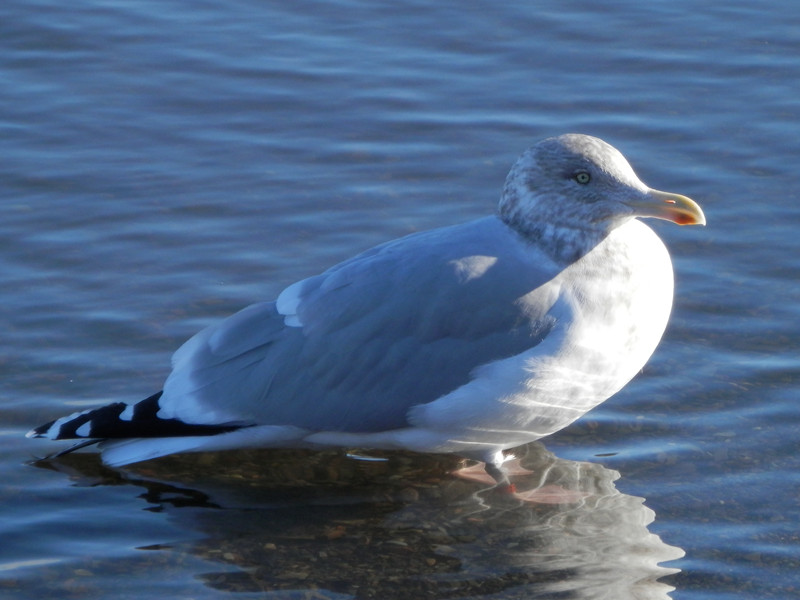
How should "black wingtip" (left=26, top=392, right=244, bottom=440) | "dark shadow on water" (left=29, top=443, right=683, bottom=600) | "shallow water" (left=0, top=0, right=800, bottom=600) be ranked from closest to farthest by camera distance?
"dark shadow on water" (left=29, top=443, right=683, bottom=600) → "shallow water" (left=0, top=0, right=800, bottom=600) → "black wingtip" (left=26, top=392, right=244, bottom=440)

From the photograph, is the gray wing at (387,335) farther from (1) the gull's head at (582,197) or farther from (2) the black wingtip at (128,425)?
(1) the gull's head at (582,197)

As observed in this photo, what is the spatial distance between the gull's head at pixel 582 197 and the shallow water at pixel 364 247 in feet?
3.43

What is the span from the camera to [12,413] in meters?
5.94

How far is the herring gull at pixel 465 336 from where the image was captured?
5160 millimetres

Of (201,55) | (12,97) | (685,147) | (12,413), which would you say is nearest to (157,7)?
(201,55)

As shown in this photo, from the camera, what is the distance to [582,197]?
526cm

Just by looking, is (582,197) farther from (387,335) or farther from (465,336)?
(387,335)

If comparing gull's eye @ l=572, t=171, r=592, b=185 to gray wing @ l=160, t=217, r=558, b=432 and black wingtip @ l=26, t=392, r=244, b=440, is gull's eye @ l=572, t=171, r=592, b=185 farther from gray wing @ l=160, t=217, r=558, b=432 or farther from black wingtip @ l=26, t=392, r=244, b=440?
black wingtip @ l=26, t=392, r=244, b=440

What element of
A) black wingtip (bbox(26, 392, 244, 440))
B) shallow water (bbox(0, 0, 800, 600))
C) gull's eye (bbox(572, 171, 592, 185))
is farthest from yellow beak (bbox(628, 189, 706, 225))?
black wingtip (bbox(26, 392, 244, 440))

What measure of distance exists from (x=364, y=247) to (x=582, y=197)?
208cm

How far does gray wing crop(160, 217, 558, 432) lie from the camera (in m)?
5.17

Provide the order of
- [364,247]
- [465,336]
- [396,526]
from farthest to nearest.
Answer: [364,247] < [396,526] < [465,336]

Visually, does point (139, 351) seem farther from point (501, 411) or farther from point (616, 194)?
point (616, 194)

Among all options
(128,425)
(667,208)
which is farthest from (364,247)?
(667,208)
